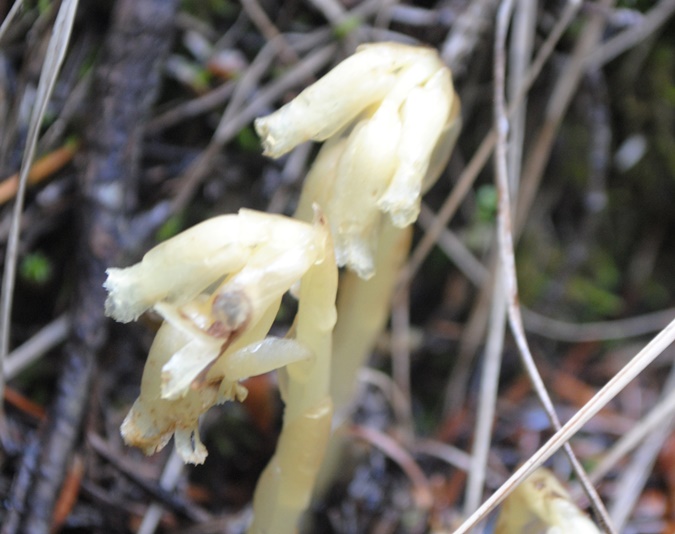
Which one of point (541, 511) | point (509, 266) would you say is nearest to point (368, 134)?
point (509, 266)

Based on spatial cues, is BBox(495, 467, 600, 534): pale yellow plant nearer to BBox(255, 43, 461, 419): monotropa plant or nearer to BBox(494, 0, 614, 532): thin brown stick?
BBox(494, 0, 614, 532): thin brown stick

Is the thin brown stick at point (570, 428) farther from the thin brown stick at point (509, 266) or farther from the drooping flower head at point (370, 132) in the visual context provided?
the drooping flower head at point (370, 132)

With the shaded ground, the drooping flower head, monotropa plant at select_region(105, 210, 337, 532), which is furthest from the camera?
the shaded ground

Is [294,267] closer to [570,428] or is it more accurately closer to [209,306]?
[209,306]

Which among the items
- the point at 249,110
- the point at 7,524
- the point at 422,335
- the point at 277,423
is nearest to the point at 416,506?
the point at 277,423

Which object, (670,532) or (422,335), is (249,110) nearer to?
(422,335)

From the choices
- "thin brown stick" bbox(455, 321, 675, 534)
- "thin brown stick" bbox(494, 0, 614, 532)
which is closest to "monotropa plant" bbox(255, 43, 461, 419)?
"thin brown stick" bbox(494, 0, 614, 532)
